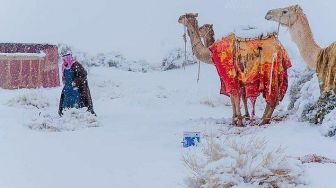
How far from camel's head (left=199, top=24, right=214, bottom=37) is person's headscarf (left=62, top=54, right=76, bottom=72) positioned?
4.02 ft

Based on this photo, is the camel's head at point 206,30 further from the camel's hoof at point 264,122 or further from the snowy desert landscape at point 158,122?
the camel's hoof at point 264,122

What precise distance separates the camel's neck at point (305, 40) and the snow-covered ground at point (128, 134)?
20.3 inches

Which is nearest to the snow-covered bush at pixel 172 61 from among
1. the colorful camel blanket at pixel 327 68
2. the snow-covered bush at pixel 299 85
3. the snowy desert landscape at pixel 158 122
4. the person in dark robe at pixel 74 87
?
the snowy desert landscape at pixel 158 122

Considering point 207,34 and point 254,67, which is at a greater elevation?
point 207,34

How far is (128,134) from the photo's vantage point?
15.3ft

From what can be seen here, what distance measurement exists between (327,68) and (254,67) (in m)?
0.90

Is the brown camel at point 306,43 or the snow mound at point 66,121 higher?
the brown camel at point 306,43

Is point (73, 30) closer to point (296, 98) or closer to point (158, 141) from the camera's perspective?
point (158, 141)

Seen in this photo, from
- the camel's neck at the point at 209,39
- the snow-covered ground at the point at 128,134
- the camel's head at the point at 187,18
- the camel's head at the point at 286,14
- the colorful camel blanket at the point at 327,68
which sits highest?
the camel's head at the point at 286,14

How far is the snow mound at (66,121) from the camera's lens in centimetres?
531

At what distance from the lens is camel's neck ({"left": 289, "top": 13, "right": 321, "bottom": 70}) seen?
4969 millimetres

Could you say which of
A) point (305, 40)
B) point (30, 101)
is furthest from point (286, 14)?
point (30, 101)

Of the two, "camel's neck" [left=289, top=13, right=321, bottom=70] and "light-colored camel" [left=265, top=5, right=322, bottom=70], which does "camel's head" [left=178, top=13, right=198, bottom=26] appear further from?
"camel's neck" [left=289, top=13, right=321, bottom=70]

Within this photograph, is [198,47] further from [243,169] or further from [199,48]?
[243,169]
